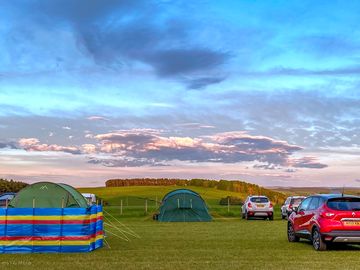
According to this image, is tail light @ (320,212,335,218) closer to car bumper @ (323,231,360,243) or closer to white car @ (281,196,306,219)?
car bumper @ (323,231,360,243)

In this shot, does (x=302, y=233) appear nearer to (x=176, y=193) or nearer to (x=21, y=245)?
(x=21, y=245)

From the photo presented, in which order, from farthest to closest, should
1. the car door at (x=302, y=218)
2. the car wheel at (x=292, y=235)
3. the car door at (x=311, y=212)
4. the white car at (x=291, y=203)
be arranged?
the white car at (x=291, y=203) → the car wheel at (x=292, y=235) → the car door at (x=302, y=218) → the car door at (x=311, y=212)

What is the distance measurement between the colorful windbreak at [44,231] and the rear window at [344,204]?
7375mm

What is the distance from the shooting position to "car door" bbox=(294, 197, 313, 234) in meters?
22.1

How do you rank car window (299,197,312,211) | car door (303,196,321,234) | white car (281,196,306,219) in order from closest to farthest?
car door (303,196,321,234) < car window (299,197,312,211) < white car (281,196,306,219)

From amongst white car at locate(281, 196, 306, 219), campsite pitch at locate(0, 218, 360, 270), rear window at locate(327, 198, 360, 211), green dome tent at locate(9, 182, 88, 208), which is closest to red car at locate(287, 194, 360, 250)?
rear window at locate(327, 198, 360, 211)

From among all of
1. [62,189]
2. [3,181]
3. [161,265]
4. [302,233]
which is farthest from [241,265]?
[3,181]

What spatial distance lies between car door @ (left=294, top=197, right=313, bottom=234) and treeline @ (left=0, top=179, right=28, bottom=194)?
53801mm

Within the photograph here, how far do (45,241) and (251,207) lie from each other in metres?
25.3

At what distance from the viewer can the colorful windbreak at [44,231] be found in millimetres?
20359

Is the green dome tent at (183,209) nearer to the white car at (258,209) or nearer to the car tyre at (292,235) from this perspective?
the white car at (258,209)

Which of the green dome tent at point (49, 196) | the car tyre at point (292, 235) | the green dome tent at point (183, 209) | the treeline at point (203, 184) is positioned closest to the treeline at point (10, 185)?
the treeline at point (203, 184)

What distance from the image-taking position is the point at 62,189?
2486 cm

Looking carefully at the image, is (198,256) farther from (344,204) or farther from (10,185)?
(10,185)
